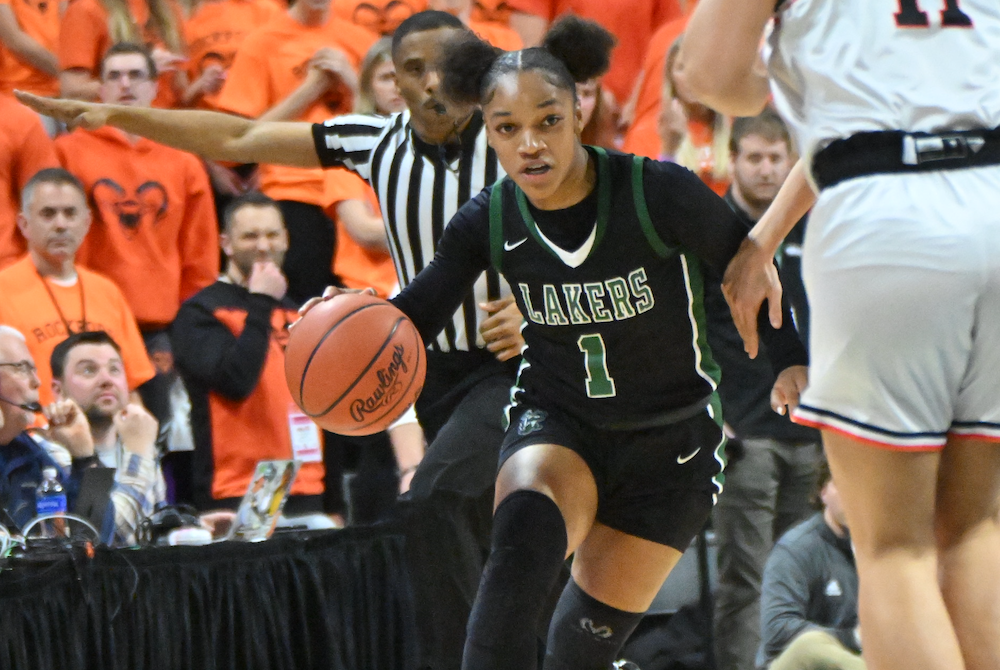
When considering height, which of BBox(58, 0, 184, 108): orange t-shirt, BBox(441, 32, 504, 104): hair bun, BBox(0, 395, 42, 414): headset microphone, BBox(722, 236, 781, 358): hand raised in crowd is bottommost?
BBox(0, 395, 42, 414): headset microphone

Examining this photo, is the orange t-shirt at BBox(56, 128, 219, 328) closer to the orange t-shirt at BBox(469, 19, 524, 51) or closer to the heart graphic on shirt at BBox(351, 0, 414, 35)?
the heart graphic on shirt at BBox(351, 0, 414, 35)

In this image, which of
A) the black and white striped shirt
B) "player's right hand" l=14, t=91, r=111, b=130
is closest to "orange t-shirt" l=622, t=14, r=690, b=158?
the black and white striped shirt

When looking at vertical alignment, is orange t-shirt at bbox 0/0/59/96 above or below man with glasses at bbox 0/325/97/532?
above

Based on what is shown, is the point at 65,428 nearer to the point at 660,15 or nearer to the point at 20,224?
the point at 20,224

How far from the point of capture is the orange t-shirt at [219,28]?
6.54 meters

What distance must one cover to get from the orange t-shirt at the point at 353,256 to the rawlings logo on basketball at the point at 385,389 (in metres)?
2.57

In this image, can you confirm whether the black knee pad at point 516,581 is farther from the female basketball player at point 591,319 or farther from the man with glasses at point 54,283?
the man with glasses at point 54,283

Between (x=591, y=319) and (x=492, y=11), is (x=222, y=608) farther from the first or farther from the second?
(x=492, y=11)

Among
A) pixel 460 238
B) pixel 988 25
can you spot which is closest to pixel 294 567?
pixel 460 238

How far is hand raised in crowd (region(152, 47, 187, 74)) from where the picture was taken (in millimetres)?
6242

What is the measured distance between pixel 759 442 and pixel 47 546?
105 inches

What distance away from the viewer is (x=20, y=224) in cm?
551

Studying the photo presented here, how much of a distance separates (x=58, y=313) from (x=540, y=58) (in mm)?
3015

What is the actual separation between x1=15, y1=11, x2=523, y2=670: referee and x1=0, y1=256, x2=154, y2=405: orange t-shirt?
1.77m
